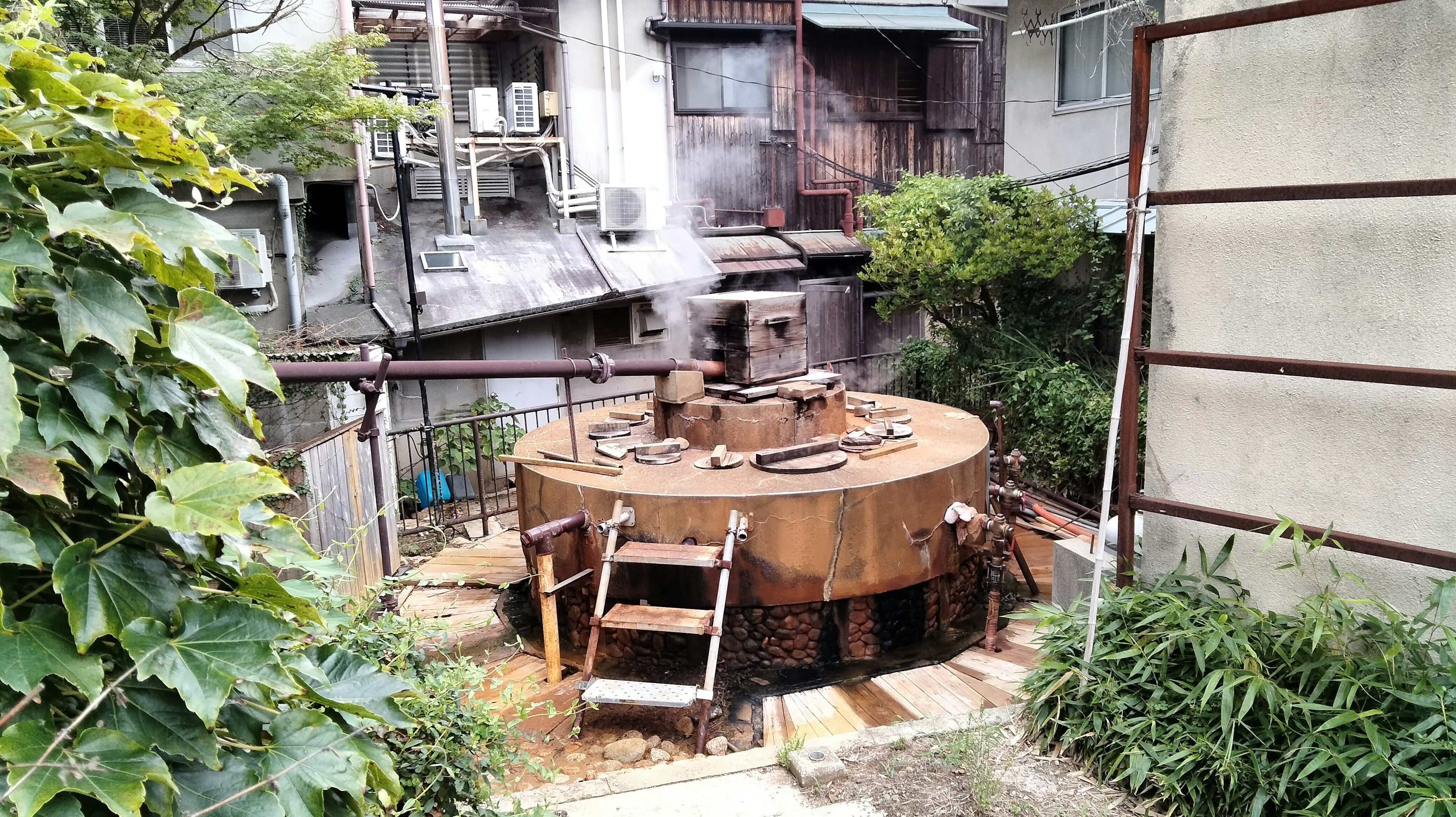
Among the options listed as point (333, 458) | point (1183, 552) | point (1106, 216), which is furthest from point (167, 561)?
point (1106, 216)

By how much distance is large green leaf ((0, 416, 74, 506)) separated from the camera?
1271 mm

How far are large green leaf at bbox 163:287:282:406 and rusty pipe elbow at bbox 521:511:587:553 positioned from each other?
467 centimetres

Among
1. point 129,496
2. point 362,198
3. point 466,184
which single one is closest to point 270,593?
point 129,496

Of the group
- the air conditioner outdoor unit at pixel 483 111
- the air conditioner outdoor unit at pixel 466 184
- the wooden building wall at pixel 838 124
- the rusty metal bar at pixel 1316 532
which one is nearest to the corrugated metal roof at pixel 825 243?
the wooden building wall at pixel 838 124

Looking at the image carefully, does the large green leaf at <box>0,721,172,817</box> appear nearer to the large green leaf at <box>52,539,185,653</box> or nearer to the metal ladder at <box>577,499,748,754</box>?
the large green leaf at <box>52,539,185,653</box>

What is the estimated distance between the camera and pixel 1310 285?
12.4 feet

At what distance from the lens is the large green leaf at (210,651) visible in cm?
138

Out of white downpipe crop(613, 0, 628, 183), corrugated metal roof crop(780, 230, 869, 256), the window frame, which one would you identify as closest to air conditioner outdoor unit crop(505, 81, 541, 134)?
white downpipe crop(613, 0, 628, 183)

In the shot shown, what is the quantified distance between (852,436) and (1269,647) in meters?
3.99

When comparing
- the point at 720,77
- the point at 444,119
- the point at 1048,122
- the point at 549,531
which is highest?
the point at 720,77

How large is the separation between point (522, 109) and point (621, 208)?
2208mm

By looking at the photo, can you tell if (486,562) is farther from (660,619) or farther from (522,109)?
(522,109)

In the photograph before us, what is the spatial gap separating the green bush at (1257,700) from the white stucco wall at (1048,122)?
8.40 m

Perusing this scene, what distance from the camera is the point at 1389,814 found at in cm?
288
